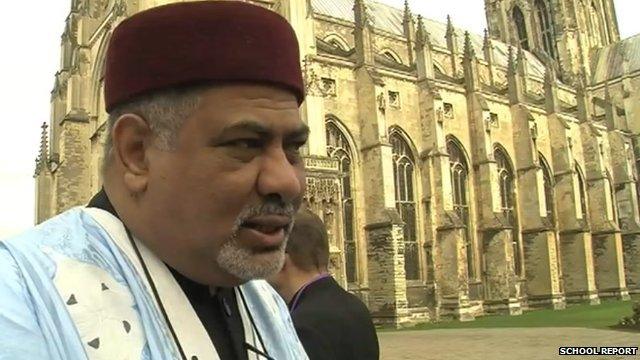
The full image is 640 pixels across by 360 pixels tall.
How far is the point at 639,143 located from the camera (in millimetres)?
40438

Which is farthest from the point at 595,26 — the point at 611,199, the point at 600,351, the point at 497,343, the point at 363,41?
the point at 600,351

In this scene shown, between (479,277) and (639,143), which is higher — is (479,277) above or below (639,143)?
below

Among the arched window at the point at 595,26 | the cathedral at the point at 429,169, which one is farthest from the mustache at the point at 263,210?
the arched window at the point at 595,26

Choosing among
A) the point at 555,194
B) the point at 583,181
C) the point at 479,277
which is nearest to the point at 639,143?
the point at 583,181

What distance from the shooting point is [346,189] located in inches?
869

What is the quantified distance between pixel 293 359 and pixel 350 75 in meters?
21.6

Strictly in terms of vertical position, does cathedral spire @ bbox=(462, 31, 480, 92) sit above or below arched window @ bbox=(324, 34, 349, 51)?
below

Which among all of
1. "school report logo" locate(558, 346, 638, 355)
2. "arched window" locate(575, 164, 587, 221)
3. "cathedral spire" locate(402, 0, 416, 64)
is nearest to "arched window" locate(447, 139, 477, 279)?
"cathedral spire" locate(402, 0, 416, 64)

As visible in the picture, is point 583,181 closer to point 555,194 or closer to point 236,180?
point 555,194

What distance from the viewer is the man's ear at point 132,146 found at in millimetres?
1213

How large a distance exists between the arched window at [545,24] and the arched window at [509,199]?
2277cm

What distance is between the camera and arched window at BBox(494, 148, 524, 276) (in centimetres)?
2800

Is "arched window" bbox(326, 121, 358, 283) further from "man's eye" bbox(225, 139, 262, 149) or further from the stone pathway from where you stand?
"man's eye" bbox(225, 139, 262, 149)

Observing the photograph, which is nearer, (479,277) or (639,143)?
(479,277)
